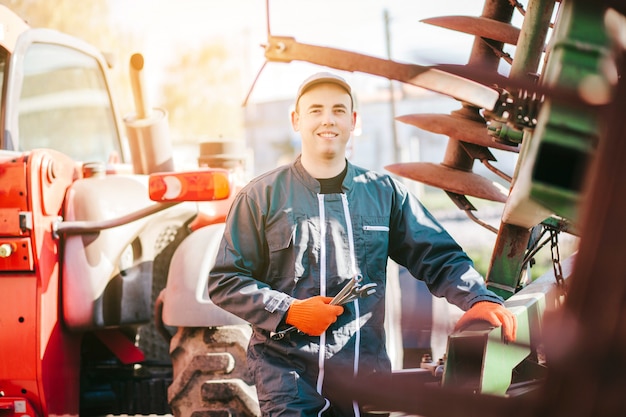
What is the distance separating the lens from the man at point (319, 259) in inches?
86.9

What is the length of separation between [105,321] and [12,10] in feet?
5.45

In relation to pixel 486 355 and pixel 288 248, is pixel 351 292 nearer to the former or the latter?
pixel 288 248

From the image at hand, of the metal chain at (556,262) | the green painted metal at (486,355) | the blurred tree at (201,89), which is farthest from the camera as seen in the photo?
the blurred tree at (201,89)

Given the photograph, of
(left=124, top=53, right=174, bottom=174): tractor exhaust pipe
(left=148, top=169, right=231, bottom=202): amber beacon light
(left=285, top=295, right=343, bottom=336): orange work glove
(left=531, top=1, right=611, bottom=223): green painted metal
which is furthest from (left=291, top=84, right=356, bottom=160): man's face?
(left=124, top=53, right=174, bottom=174): tractor exhaust pipe

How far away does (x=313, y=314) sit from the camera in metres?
2.11

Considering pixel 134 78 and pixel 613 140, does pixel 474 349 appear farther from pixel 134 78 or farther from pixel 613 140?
pixel 134 78

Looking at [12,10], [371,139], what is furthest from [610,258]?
[371,139]

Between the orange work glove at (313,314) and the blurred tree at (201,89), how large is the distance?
3086 cm

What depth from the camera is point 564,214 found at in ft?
3.60

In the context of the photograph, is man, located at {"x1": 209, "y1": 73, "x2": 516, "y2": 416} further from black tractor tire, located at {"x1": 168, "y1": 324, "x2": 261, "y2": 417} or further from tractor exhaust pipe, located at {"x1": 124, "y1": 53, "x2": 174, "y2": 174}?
tractor exhaust pipe, located at {"x1": 124, "y1": 53, "x2": 174, "y2": 174}

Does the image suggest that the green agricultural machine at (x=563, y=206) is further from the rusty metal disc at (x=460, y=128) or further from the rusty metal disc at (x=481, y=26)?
the rusty metal disc at (x=481, y=26)

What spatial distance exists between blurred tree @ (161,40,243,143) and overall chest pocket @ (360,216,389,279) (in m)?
30.6

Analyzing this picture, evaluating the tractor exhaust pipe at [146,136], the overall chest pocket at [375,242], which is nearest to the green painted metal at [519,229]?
the overall chest pocket at [375,242]

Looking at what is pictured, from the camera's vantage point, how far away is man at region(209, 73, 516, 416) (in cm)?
221
